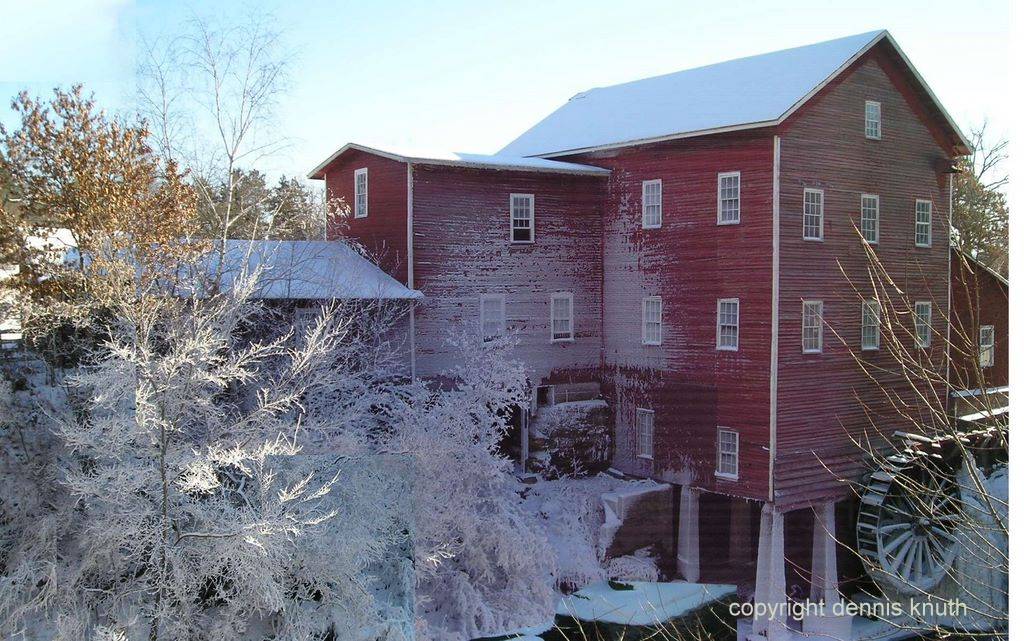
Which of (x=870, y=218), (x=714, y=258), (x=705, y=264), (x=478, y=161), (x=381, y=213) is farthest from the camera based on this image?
(x=381, y=213)

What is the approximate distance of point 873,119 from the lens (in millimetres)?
14758

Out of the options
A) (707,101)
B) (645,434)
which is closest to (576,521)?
(645,434)

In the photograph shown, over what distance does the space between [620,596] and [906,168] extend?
9288mm

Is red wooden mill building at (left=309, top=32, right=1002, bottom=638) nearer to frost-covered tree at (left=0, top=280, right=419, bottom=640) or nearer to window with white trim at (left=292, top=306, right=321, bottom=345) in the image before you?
window with white trim at (left=292, top=306, right=321, bottom=345)

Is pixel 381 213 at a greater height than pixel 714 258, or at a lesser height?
greater

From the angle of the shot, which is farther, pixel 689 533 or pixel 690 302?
pixel 689 533

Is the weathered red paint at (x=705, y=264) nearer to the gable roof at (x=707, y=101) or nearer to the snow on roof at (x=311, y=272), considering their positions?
the gable roof at (x=707, y=101)

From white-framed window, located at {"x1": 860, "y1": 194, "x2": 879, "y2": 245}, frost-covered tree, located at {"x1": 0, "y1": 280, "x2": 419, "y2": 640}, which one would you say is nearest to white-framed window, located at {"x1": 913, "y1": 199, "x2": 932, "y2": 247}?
white-framed window, located at {"x1": 860, "y1": 194, "x2": 879, "y2": 245}

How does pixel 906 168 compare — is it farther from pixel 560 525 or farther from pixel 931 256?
pixel 560 525

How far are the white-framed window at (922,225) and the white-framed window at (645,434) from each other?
5.91 meters

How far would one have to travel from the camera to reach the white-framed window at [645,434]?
15852 millimetres

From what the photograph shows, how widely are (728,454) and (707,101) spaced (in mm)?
6369

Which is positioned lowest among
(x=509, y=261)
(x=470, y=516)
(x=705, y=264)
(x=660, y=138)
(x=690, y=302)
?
(x=470, y=516)

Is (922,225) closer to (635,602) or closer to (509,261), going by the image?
(509,261)
